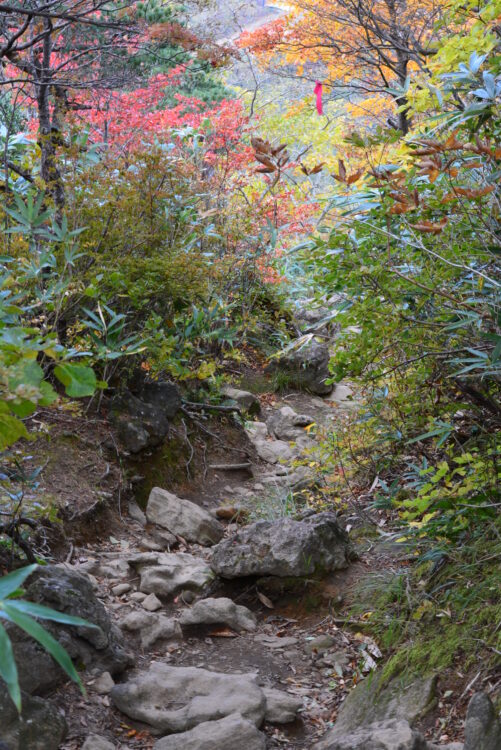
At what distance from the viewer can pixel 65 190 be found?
4340 mm

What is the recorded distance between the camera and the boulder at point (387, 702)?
232 cm

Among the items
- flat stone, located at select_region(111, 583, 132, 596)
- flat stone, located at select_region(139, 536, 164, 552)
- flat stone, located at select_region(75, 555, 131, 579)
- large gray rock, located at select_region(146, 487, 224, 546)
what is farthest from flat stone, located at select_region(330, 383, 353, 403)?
flat stone, located at select_region(111, 583, 132, 596)

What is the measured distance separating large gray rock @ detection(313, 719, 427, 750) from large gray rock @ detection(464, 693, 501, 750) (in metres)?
0.13

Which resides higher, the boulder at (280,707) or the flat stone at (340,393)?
the boulder at (280,707)

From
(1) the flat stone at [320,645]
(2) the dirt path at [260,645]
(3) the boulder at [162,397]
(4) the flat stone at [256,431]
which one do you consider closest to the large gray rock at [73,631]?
(2) the dirt path at [260,645]

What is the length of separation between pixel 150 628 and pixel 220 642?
310 millimetres

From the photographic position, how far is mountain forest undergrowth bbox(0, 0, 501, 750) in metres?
2.37

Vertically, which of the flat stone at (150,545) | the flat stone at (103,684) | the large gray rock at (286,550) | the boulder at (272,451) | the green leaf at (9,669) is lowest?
the boulder at (272,451)

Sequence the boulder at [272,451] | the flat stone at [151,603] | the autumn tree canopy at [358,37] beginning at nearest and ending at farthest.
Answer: the flat stone at [151,603] → the boulder at [272,451] → the autumn tree canopy at [358,37]

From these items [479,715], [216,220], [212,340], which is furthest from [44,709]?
[216,220]

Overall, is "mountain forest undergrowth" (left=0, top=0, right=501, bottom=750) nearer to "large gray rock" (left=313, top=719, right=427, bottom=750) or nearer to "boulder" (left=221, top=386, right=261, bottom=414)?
"boulder" (left=221, top=386, right=261, bottom=414)

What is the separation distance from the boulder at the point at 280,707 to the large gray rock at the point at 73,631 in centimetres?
57

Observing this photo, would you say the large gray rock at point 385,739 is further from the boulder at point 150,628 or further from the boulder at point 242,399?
the boulder at point 242,399

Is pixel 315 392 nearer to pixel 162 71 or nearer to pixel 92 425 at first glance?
pixel 92 425
